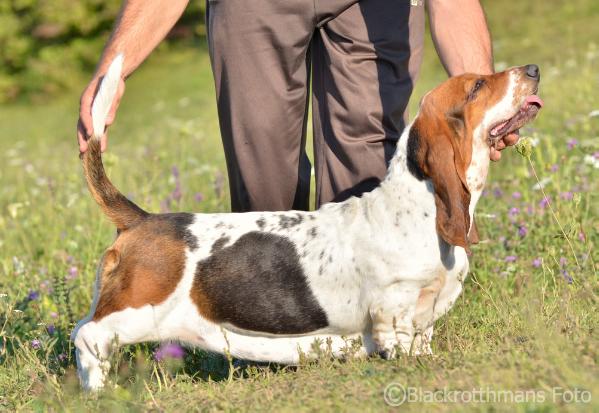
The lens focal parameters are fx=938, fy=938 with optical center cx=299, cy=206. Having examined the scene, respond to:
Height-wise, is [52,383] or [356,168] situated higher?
[356,168]

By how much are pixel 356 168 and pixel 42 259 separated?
2784 millimetres

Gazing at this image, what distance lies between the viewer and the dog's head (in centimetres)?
380

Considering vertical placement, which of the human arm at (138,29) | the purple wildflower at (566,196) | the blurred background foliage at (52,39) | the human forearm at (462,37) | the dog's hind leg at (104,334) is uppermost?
the human arm at (138,29)

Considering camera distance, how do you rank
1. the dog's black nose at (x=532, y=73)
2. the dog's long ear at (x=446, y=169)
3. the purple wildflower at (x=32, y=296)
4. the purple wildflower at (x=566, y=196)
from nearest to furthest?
1. the dog's long ear at (x=446, y=169)
2. the dog's black nose at (x=532, y=73)
3. the purple wildflower at (x=32, y=296)
4. the purple wildflower at (x=566, y=196)

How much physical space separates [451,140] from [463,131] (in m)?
0.12

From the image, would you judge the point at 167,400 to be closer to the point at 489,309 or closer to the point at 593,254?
the point at 489,309

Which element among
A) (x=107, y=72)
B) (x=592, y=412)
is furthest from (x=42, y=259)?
(x=592, y=412)

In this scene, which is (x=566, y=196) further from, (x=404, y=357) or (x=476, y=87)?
(x=404, y=357)

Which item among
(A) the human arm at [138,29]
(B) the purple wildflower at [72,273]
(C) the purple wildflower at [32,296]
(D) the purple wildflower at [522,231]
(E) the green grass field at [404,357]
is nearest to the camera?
(E) the green grass field at [404,357]

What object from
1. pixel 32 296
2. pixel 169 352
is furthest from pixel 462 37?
pixel 32 296

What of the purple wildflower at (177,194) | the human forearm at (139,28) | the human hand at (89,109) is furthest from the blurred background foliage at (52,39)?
the human hand at (89,109)

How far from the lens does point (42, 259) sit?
6383mm

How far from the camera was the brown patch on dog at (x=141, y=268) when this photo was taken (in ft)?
12.9

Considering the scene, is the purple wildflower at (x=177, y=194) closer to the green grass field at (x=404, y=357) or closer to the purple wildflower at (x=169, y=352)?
the green grass field at (x=404, y=357)
